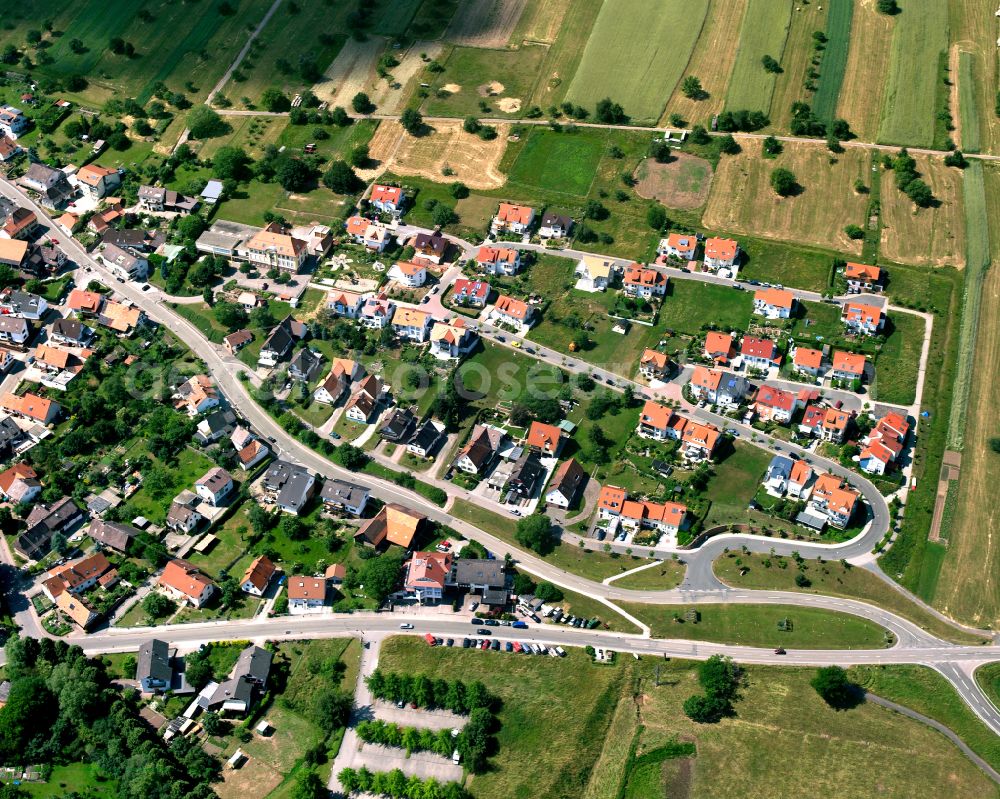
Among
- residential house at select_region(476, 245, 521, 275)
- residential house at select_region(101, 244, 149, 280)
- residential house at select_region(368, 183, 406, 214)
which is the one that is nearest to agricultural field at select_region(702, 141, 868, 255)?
residential house at select_region(476, 245, 521, 275)

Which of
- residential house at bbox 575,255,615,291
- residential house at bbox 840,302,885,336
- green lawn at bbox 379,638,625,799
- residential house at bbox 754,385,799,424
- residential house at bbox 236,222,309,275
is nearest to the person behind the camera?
green lawn at bbox 379,638,625,799

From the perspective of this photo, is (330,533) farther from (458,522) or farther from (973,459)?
(973,459)

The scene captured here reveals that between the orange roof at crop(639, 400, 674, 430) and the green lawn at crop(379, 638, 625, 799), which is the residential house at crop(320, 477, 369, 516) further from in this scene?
the orange roof at crop(639, 400, 674, 430)

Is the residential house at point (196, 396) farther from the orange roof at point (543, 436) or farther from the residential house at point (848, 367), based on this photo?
the residential house at point (848, 367)

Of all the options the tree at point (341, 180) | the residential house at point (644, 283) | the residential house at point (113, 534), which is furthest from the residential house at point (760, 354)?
the residential house at point (113, 534)

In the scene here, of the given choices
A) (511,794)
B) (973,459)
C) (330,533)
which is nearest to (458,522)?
(330,533)

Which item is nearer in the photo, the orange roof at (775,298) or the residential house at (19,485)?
the residential house at (19,485)

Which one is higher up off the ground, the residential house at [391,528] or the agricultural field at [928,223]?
the agricultural field at [928,223]
